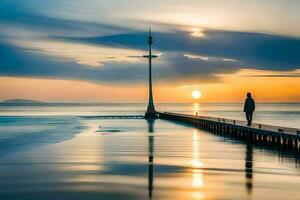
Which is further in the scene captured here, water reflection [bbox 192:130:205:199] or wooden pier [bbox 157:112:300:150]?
wooden pier [bbox 157:112:300:150]

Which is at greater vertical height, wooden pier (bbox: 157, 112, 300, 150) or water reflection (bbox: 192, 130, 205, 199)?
wooden pier (bbox: 157, 112, 300, 150)

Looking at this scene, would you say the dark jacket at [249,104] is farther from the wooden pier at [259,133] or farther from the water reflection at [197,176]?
the water reflection at [197,176]

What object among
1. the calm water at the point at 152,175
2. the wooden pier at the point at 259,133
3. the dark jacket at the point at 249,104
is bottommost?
the calm water at the point at 152,175

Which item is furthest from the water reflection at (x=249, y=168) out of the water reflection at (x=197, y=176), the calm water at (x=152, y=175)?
the water reflection at (x=197, y=176)

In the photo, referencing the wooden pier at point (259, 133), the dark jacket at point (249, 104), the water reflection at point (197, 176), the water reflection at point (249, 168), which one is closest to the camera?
the water reflection at point (197, 176)

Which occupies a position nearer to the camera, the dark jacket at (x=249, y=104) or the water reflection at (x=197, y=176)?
the water reflection at (x=197, y=176)

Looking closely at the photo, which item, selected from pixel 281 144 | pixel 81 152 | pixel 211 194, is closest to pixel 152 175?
pixel 211 194

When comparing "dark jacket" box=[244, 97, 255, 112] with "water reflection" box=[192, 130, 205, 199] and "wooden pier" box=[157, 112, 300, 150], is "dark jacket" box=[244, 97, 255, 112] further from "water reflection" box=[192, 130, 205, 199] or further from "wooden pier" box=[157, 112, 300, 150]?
"water reflection" box=[192, 130, 205, 199]

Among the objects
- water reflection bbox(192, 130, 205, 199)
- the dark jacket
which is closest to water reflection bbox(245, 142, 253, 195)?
water reflection bbox(192, 130, 205, 199)

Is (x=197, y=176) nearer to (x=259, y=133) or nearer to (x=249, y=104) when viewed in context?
(x=259, y=133)

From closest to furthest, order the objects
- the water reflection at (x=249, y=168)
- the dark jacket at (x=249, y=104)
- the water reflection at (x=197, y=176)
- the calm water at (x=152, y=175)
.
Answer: the water reflection at (x=197, y=176)
the calm water at (x=152, y=175)
the water reflection at (x=249, y=168)
the dark jacket at (x=249, y=104)

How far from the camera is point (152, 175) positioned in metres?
19.0

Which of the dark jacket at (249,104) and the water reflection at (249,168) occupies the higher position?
the dark jacket at (249,104)

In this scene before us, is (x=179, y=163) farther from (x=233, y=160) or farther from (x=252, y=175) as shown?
(x=252, y=175)
